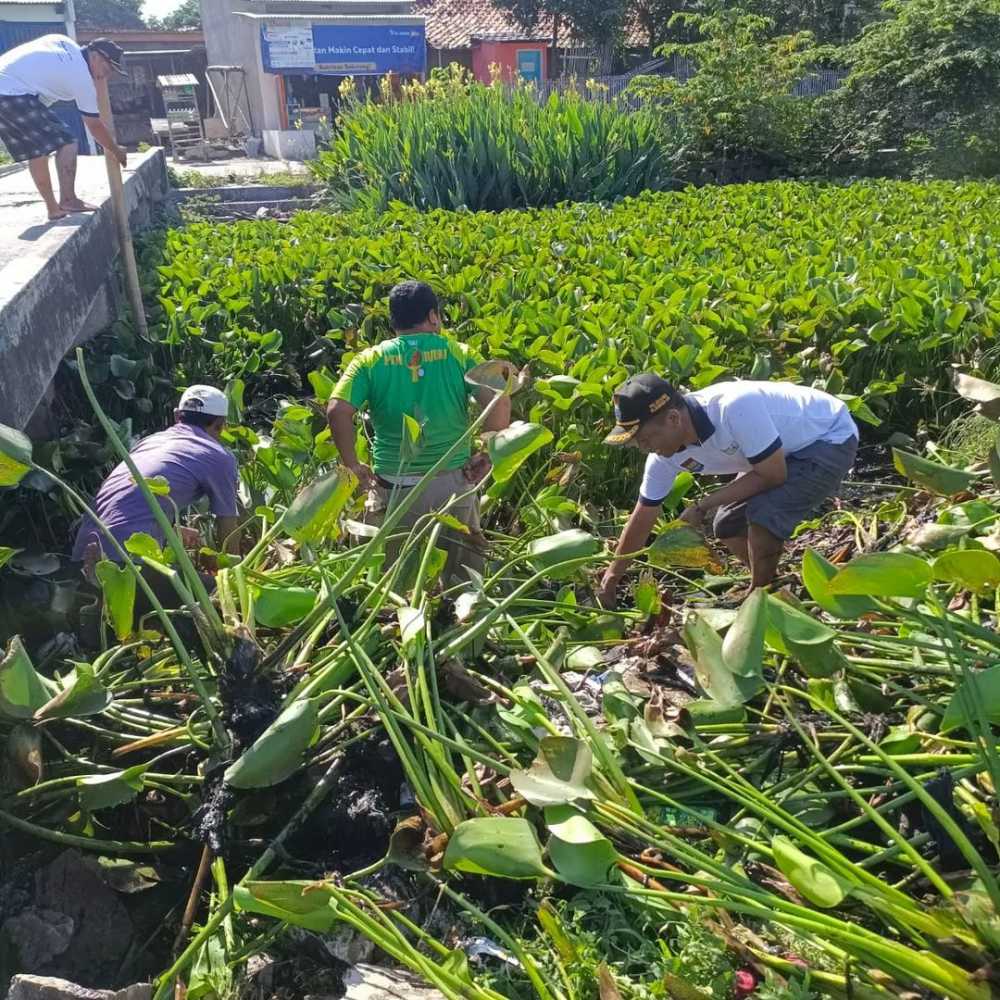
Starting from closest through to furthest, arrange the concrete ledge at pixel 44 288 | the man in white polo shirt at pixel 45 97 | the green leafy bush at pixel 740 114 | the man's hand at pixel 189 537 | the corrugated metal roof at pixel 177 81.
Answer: the man's hand at pixel 189 537 → the concrete ledge at pixel 44 288 → the man in white polo shirt at pixel 45 97 → the green leafy bush at pixel 740 114 → the corrugated metal roof at pixel 177 81

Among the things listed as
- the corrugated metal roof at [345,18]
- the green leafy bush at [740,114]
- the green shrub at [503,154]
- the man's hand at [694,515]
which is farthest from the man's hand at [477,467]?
the corrugated metal roof at [345,18]

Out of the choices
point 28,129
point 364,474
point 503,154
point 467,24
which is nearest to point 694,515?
point 364,474

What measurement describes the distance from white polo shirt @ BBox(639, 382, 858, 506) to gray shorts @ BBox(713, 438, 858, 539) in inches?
1.5

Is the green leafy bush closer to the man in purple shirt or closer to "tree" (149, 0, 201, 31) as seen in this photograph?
the man in purple shirt

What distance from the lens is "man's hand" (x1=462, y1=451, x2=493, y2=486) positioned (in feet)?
12.2

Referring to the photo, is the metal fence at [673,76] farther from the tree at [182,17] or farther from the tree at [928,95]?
the tree at [182,17]

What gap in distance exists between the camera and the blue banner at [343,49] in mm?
25844

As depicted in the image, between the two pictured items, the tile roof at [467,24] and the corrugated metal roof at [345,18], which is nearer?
the corrugated metal roof at [345,18]

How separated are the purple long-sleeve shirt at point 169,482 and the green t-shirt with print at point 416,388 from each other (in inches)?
19.2

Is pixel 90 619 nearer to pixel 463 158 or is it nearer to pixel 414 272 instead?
pixel 414 272

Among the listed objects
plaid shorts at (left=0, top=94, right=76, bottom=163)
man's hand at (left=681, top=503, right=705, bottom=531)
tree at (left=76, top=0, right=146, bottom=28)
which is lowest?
man's hand at (left=681, top=503, right=705, bottom=531)

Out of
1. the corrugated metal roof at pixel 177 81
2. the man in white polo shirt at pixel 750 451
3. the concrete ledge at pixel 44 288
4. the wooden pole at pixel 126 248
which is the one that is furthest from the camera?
the corrugated metal roof at pixel 177 81

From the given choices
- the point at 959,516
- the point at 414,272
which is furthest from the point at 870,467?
the point at 414,272

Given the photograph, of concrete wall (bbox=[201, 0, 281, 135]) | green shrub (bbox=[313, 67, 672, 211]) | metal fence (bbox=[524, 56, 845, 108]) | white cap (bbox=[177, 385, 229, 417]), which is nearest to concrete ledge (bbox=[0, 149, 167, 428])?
white cap (bbox=[177, 385, 229, 417])
